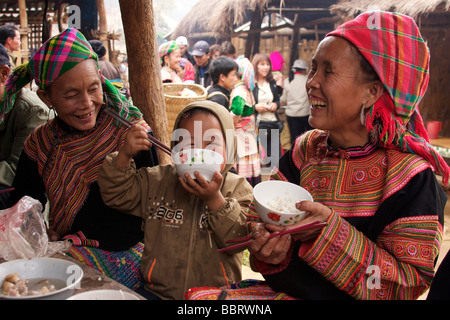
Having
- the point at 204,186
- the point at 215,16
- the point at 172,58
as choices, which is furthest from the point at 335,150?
the point at 215,16

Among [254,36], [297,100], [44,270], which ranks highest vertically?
[254,36]

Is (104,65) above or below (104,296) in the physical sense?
above

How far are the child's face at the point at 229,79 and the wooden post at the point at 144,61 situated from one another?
90.6 inches

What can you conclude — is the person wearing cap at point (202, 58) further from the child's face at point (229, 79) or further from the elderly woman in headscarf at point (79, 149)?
the elderly woman in headscarf at point (79, 149)

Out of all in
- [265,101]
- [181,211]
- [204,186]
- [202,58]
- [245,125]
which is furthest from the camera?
[202,58]

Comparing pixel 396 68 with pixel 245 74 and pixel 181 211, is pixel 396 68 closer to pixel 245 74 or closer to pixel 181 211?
pixel 181 211

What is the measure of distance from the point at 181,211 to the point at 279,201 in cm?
60

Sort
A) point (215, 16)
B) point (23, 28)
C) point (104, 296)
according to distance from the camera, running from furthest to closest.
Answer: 1. point (215, 16)
2. point (23, 28)
3. point (104, 296)

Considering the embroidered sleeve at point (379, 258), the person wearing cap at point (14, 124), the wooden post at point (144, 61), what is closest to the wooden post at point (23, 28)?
the person wearing cap at point (14, 124)

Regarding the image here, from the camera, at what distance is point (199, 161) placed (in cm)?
163

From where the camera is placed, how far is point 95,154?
225 centimetres

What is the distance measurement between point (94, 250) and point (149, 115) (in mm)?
1319

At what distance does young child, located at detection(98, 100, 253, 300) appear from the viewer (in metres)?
1.88

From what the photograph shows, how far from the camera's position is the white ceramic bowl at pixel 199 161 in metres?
1.63
